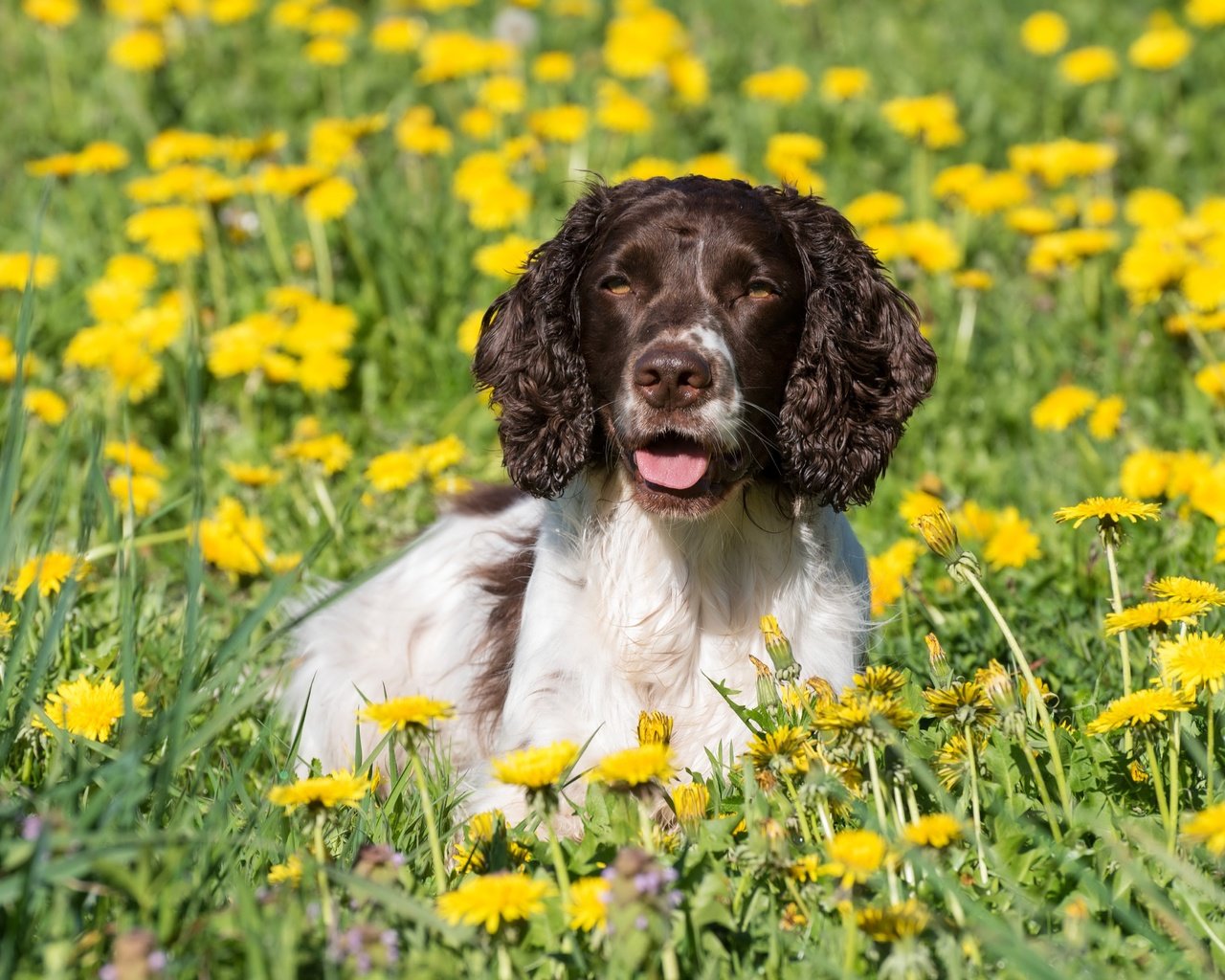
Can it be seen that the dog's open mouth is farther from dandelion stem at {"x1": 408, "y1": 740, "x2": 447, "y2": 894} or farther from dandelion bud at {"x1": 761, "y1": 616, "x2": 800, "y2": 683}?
dandelion stem at {"x1": 408, "y1": 740, "x2": 447, "y2": 894}

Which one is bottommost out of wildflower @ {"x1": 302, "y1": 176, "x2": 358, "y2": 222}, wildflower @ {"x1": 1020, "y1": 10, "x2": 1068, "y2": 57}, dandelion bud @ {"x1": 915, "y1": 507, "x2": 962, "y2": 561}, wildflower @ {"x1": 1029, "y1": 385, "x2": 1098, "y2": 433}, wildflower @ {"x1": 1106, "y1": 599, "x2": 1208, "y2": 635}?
wildflower @ {"x1": 1106, "y1": 599, "x2": 1208, "y2": 635}

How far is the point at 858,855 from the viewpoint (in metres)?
2.43

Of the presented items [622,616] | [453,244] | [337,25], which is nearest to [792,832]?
[622,616]

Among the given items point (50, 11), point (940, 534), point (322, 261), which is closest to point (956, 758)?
point (940, 534)

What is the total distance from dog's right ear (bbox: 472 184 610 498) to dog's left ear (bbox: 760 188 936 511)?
1.56ft

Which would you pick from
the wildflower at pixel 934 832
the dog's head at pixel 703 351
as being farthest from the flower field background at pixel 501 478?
the dog's head at pixel 703 351

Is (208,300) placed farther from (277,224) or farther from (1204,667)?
(1204,667)

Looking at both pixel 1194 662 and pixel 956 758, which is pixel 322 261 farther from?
pixel 1194 662

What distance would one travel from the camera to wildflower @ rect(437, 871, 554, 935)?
8.02 feet

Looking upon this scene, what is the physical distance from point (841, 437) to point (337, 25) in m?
5.68

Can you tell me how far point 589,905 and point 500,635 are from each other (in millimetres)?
1925

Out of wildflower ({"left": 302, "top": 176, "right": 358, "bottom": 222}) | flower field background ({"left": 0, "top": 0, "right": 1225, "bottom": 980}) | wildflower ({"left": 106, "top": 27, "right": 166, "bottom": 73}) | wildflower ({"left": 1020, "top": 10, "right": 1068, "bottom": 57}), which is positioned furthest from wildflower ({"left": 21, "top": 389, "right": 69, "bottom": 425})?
wildflower ({"left": 1020, "top": 10, "right": 1068, "bottom": 57})

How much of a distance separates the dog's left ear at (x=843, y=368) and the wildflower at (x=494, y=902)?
5.79 feet

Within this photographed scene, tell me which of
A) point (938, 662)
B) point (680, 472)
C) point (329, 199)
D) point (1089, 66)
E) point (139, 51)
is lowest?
point (938, 662)
